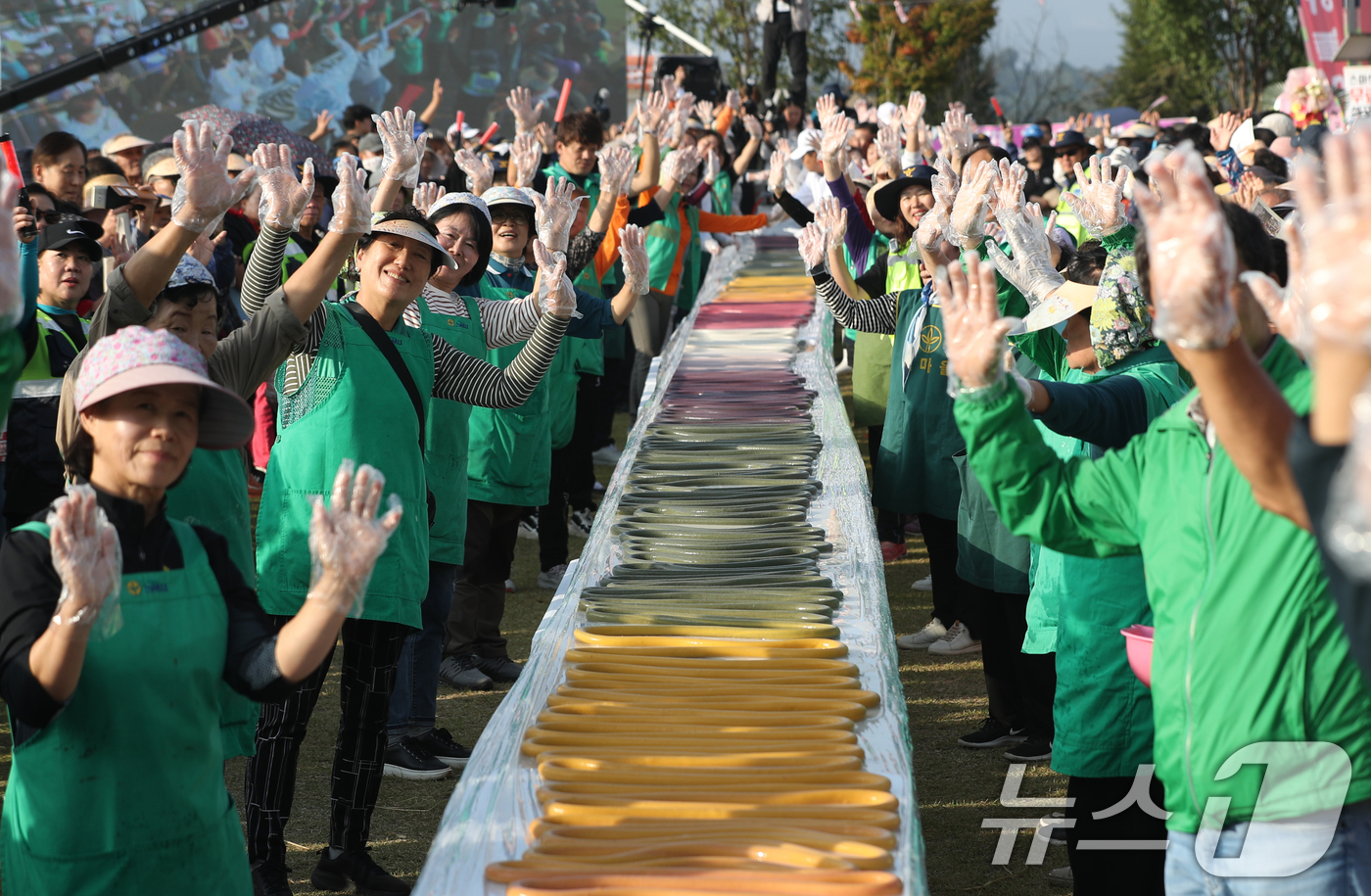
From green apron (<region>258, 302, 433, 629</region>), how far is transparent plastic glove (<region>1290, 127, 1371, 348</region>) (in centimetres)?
253

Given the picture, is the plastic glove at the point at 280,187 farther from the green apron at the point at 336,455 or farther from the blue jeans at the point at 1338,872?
the blue jeans at the point at 1338,872

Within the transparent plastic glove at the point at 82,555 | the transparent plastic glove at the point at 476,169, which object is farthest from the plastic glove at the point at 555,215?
the transparent plastic glove at the point at 82,555

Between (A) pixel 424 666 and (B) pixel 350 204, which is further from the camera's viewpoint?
(A) pixel 424 666

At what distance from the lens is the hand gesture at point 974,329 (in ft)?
7.65

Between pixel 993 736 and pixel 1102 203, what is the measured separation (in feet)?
6.71

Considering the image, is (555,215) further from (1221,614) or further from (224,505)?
(1221,614)

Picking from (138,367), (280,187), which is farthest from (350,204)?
(138,367)

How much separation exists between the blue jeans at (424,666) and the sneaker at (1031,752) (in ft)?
6.83

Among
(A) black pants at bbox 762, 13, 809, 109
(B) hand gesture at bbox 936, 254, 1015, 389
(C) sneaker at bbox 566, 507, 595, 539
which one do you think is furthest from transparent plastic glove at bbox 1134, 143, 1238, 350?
(A) black pants at bbox 762, 13, 809, 109

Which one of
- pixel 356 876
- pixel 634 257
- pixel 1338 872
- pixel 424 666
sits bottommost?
pixel 356 876

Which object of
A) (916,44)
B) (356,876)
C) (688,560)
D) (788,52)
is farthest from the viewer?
(916,44)

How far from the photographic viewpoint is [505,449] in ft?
17.3

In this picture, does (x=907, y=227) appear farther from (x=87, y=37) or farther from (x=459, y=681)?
(x=87, y=37)

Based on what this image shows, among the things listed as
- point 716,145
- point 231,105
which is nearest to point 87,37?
point 231,105
